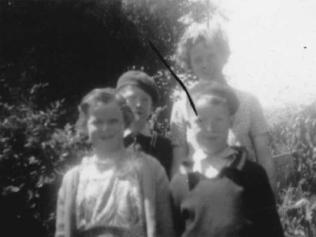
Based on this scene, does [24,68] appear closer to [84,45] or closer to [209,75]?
[84,45]

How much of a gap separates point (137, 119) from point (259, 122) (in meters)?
0.78

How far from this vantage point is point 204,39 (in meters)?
2.80

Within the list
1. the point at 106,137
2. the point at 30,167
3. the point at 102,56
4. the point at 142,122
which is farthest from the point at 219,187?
the point at 102,56

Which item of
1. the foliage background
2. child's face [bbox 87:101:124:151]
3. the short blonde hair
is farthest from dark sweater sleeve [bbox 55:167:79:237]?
the foliage background

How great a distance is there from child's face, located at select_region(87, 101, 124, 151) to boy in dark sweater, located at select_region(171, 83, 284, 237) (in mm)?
414

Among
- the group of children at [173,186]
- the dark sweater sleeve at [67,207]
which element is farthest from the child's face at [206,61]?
the dark sweater sleeve at [67,207]

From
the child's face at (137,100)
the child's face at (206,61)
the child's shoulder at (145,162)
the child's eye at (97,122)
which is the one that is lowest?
the child's shoulder at (145,162)

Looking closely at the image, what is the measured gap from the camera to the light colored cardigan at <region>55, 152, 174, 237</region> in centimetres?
232

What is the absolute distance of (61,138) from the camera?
4062mm

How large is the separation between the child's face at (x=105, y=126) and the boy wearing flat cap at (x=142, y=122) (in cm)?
36

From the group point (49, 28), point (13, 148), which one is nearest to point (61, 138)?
point (13, 148)

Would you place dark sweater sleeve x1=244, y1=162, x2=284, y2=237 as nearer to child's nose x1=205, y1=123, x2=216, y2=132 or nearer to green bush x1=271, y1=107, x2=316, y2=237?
child's nose x1=205, y1=123, x2=216, y2=132

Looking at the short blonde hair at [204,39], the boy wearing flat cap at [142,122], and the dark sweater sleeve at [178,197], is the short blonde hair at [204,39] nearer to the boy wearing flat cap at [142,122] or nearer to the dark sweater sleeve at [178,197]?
the boy wearing flat cap at [142,122]

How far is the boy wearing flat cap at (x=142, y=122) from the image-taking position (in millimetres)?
2834
